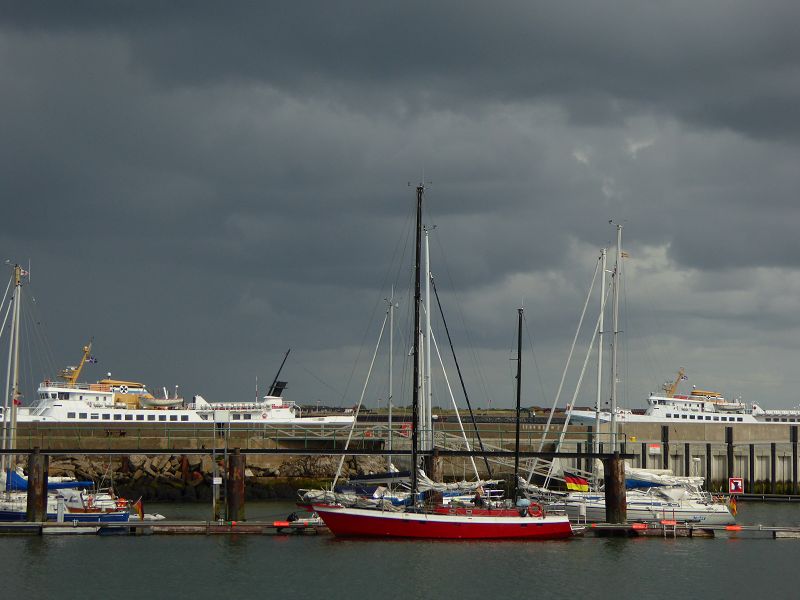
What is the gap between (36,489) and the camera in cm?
5275

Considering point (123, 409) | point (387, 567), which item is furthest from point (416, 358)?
point (123, 409)

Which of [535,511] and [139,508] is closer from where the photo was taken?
[535,511]

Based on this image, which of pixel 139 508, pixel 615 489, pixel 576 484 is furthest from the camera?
pixel 576 484

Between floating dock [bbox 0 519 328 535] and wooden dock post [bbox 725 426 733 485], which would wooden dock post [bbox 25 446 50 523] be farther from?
wooden dock post [bbox 725 426 733 485]

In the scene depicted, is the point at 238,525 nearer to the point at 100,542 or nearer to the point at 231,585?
the point at 100,542

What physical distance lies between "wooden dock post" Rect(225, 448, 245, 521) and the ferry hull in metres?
5.11

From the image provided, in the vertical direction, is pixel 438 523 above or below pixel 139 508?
above

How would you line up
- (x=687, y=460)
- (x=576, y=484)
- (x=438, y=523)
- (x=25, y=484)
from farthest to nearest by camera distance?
(x=687, y=460) < (x=576, y=484) < (x=25, y=484) < (x=438, y=523)

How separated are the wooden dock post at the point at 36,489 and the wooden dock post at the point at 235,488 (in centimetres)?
889

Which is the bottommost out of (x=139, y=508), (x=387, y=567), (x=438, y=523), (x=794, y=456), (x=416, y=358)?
(x=387, y=567)

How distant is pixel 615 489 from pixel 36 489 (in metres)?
28.0

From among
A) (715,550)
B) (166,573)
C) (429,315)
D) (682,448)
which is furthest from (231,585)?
(682,448)

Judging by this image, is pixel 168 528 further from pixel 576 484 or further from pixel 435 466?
pixel 576 484

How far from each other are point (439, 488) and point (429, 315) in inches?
712
